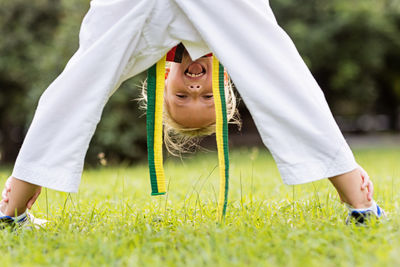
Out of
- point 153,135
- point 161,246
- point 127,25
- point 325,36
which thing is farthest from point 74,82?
point 325,36

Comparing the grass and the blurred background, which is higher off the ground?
the blurred background

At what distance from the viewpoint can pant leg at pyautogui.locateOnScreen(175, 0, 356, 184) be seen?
1.99 meters

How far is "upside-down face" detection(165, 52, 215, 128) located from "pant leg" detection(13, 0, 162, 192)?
52cm

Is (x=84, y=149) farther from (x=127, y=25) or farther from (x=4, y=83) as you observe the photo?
(x=4, y=83)

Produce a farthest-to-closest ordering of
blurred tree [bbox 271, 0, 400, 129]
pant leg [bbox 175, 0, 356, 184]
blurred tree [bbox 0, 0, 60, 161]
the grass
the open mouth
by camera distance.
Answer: blurred tree [bbox 271, 0, 400, 129] < blurred tree [bbox 0, 0, 60, 161] < the open mouth < pant leg [bbox 175, 0, 356, 184] < the grass

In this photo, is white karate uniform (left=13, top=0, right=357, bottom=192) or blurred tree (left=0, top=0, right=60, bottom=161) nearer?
white karate uniform (left=13, top=0, right=357, bottom=192)

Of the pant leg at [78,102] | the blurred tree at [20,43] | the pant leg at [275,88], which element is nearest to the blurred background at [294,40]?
the blurred tree at [20,43]

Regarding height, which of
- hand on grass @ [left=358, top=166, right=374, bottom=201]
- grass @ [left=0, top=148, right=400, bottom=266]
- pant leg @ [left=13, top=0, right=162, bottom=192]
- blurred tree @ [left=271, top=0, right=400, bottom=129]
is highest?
blurred tree @ [left=271, top=0, right=400, bottom=129]

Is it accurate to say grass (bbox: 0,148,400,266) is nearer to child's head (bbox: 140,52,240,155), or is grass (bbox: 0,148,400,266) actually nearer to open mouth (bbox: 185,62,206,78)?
child's head (bbox: 140,52,240,155)

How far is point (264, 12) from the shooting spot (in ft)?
7.16

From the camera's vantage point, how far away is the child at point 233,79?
2004 mm

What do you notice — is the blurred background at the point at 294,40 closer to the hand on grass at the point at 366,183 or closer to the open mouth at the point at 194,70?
the open mouth at the point at 194,70

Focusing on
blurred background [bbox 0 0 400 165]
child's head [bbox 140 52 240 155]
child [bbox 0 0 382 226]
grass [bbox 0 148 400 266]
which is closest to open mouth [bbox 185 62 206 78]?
child's head [bbox 140 52 240 155]

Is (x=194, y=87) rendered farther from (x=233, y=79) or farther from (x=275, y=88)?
(x=275, y=88)
